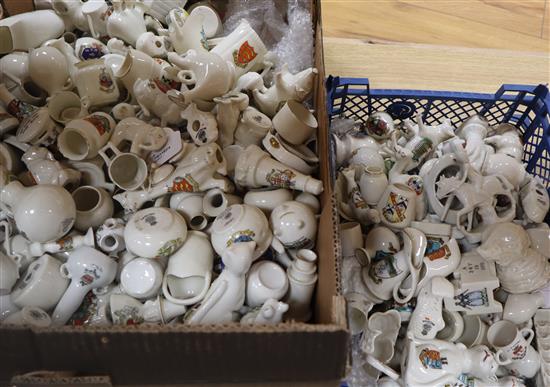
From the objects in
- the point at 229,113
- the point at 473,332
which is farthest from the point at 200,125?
the point at 473,332

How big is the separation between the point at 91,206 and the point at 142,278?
0.61ft

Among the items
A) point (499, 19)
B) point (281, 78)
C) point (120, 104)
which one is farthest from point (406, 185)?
point (499, 19)

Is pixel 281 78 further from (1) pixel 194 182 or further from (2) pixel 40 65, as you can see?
(2) pixel 40 65

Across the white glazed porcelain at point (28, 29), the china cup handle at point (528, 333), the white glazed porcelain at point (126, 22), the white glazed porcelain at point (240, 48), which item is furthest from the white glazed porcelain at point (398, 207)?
the white glazed porcelain at point (28, 29)

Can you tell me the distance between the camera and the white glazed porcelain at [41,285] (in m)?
0.75

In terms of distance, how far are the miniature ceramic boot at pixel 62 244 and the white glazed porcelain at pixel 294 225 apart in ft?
0.95

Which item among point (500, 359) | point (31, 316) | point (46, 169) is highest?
point (46, 169)

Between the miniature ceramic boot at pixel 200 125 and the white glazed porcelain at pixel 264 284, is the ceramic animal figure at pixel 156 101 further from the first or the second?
the white glazed porcelain at pixel 264 284

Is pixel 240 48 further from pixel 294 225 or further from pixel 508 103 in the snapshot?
pixel 508 103

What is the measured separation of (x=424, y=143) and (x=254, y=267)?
0.50 meters

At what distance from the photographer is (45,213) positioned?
768 millimetres

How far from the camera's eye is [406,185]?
3.21 ft

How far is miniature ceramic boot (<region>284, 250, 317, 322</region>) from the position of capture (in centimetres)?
77

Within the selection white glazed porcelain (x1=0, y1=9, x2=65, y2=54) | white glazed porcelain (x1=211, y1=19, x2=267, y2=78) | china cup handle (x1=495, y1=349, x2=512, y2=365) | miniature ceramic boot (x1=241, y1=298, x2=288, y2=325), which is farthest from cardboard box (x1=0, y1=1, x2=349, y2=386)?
white glazed porcelain (x1=0, y1=9, x2=65, y2=54)
